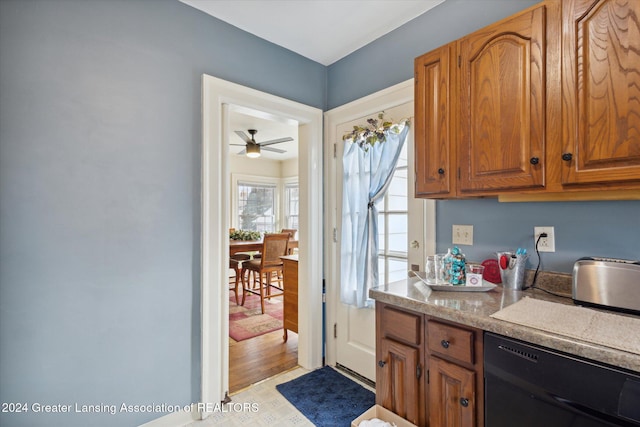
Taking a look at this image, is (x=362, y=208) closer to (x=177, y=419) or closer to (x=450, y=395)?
(x=450, y=395)

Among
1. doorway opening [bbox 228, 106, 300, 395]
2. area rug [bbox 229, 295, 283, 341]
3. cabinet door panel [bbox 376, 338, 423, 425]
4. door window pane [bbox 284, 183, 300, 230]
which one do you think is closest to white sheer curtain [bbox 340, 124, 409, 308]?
doorway opening [bbox 228, 106, 300, 395]

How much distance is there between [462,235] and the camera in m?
1.78

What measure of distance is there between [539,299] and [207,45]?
2.28 meters

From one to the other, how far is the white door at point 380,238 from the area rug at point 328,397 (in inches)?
5.6

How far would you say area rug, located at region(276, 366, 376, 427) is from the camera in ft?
6.27

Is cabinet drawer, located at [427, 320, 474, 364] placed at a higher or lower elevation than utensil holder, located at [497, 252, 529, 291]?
lower

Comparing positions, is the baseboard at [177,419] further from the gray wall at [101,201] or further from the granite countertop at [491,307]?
the granite countertop at [491,307]

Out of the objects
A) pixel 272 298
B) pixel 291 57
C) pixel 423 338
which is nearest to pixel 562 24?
pixel 423 338

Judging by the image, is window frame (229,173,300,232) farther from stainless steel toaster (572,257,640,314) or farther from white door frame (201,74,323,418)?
stainless steel toaster (572,257,640,314)

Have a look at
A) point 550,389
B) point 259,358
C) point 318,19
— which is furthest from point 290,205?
point 550,389

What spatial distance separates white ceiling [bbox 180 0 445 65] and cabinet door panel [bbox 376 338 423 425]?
1941mm

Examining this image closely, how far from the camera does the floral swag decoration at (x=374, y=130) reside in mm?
2073

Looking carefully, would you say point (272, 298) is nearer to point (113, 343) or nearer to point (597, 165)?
point (113, 343)

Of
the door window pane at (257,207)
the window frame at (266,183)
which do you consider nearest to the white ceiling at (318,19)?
the window frame at (266,183)
